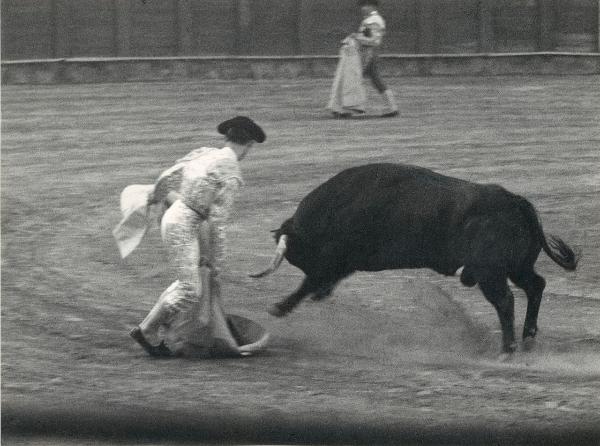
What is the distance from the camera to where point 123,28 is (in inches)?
630

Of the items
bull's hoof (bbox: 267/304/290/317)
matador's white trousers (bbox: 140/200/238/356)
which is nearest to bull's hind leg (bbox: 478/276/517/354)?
bull's hoof (bbox: 267/304/290/317)

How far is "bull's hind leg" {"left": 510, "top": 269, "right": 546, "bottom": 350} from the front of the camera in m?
7.39

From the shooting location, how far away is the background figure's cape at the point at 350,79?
1422 cm

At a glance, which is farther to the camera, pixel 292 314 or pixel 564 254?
pixel 292 314

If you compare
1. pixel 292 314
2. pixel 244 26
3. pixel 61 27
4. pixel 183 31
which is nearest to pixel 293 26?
pixel 244 26

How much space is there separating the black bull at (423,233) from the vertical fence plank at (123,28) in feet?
28.4

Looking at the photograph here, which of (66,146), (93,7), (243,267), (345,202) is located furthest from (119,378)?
(93,7)

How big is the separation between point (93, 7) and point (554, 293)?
8.75 meters

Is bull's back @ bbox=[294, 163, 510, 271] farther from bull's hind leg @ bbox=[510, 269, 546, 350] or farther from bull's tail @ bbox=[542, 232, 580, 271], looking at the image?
bull's tail @ bbox=[542, 232, 580, 271]

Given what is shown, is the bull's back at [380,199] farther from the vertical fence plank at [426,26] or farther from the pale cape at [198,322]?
the vertical fence plank at [426,26]

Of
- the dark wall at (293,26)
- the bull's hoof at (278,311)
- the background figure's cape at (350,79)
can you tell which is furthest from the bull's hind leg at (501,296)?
the dark wall at (293,26)

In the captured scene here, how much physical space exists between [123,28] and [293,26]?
6.61 ft

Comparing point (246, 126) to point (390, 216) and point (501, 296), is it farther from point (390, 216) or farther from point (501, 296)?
point (501, 296)

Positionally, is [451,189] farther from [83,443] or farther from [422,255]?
[83,443]
